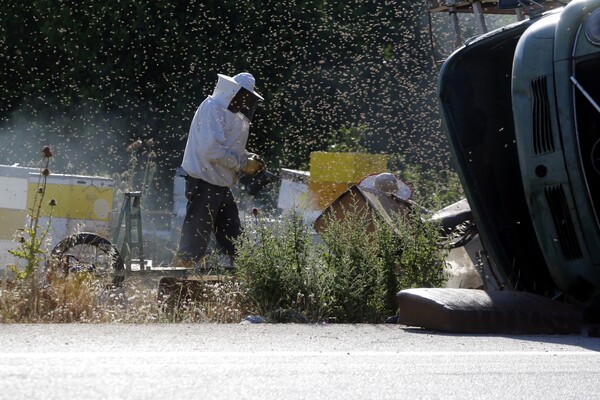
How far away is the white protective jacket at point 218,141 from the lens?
41.2ft

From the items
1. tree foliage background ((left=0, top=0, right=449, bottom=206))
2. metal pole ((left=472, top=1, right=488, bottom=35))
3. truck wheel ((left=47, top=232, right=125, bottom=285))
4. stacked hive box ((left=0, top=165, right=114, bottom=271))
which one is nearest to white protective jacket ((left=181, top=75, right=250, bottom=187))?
stacked hive box ((left=0, top=165, right=114, bottom=271))

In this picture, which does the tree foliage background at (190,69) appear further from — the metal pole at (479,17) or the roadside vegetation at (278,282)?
the roadside vegetation at (278,282)

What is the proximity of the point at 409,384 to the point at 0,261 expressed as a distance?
7.65 m

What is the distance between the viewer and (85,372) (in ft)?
18.0

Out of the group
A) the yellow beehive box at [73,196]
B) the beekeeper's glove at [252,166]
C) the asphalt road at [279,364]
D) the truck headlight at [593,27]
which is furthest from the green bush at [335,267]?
the yellow beehive box at [73,196]

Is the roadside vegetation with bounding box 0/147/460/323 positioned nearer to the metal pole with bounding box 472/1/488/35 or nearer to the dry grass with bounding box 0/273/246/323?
the dry grass with bounding box 0/273/246/323

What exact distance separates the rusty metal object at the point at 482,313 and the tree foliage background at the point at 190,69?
1202 centimetres

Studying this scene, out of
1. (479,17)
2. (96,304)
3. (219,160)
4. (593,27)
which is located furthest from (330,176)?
(593,27)

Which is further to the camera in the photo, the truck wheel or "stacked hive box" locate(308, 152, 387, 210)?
"stacked hive box" locate(308, 152, 387, 210)

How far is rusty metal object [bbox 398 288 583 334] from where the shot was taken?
325 inches

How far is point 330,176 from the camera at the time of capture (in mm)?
13508

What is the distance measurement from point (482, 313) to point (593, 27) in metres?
1.98

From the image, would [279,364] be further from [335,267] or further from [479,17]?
[479,17]

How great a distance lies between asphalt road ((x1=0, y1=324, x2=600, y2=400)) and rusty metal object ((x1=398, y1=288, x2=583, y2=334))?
1.24 feet
